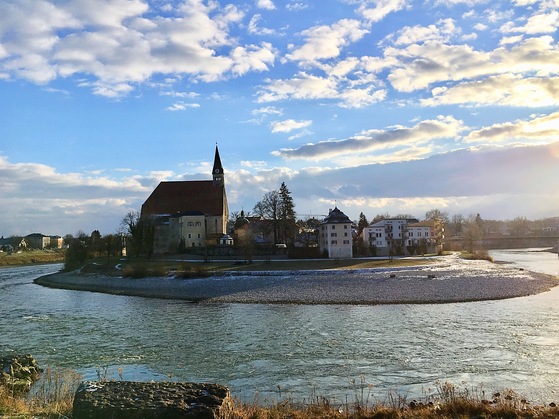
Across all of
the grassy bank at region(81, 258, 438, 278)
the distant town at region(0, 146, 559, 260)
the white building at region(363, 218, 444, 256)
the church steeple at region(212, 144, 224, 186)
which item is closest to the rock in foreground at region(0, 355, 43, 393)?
the grassy bank at region(81, 258, 438, 278)

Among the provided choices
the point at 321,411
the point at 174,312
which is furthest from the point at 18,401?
the point at 174,312

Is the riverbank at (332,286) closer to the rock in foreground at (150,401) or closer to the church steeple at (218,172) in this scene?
the rock in foreground at (150,401)

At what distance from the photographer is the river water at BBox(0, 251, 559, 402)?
12938 mm

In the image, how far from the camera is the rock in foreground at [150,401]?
24.1 feet

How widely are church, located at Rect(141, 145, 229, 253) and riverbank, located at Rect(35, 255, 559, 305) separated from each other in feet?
80.3

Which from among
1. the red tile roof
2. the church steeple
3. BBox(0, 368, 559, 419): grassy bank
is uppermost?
the church steeple

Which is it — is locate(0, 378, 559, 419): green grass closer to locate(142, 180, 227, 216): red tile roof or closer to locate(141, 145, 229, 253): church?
locate(141, 145, 229, 253): church

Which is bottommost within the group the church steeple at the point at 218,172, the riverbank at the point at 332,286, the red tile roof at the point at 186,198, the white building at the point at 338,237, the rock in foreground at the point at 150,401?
the riverbank at the point at 332,286

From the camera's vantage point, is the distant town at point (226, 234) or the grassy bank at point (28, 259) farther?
the grassy bank at point (28, 259)

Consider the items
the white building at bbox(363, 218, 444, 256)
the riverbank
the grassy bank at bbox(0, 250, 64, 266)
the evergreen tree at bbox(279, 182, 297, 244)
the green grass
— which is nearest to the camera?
the green grass

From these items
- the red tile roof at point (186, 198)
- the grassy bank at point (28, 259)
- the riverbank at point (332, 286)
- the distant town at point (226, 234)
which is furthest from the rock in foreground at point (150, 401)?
the grassy bank at point (28, 259)

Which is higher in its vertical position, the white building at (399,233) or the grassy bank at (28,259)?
the white building at (399,233)

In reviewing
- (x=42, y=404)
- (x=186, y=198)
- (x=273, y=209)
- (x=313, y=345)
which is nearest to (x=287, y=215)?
(x=273, y=209)

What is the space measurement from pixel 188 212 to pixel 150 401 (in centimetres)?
7576
